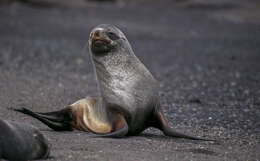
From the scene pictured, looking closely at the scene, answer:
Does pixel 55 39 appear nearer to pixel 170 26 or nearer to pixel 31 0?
pixel 170 26

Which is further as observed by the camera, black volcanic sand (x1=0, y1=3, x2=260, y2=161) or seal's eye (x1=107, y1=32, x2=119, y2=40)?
seal's eye (x1=107, y1=32, x2=119, y2=40)

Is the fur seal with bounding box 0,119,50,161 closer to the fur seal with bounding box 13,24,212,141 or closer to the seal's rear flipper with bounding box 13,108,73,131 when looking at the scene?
the fur seal with bounding box 13,24,212,141

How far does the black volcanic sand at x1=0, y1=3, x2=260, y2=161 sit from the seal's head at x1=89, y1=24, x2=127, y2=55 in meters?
1.02

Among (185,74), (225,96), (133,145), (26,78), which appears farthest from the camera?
(185,74)

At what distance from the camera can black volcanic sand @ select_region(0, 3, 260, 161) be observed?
641 cm

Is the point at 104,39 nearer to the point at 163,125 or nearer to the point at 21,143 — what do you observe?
the point at 163,125

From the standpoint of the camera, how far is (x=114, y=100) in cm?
693

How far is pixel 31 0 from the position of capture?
27.8 meters

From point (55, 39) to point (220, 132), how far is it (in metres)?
12.6

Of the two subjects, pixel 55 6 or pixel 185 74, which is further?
pixel 55 6


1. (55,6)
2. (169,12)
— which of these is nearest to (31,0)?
(55,6)

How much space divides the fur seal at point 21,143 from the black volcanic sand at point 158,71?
0.62 feet

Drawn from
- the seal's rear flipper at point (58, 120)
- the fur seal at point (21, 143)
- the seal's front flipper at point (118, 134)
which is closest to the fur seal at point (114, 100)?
the seal's rear flipper at point (58, 120)

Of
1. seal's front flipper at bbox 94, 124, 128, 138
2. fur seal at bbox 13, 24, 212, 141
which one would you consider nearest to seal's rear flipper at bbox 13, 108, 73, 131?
fur seal at bbox 13, 24, 212, 141
